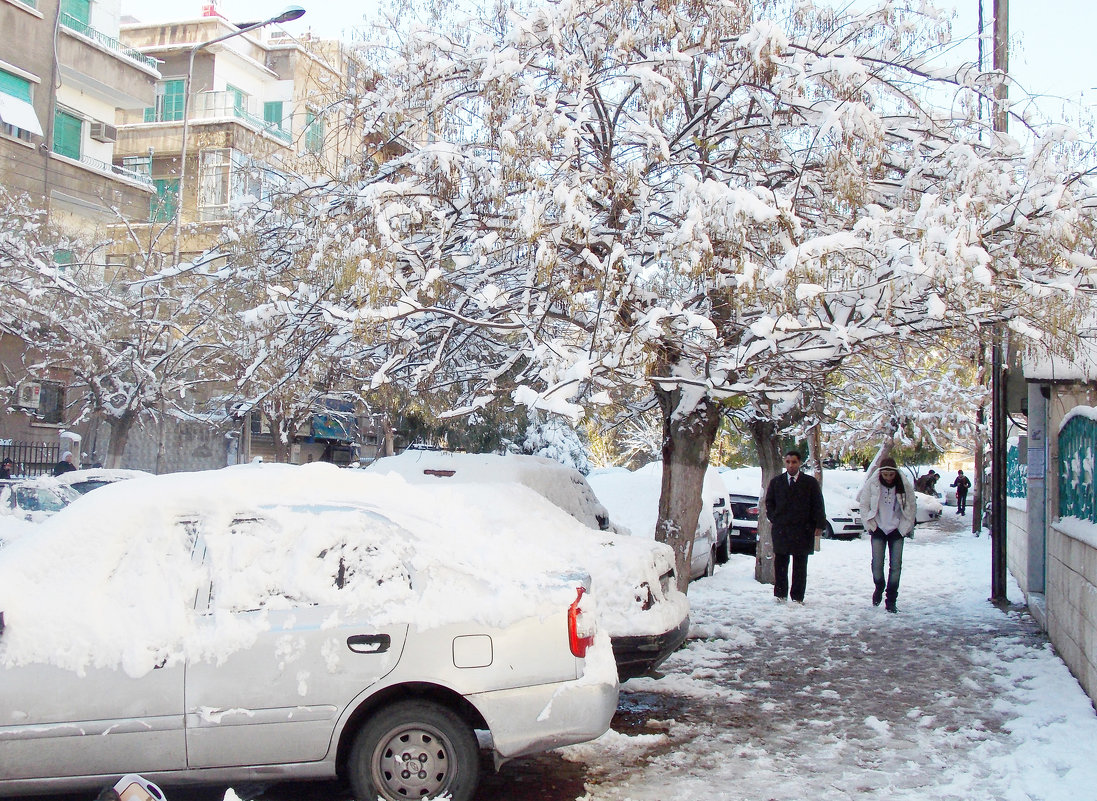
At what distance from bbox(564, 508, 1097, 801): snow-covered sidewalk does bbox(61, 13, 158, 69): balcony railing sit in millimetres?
23745

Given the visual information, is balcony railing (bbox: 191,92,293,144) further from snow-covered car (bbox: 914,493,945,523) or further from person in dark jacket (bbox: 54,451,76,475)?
snow-covered car (bbox: 914,493,945,523)

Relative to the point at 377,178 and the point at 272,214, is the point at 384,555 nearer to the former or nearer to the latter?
the point at 377,178

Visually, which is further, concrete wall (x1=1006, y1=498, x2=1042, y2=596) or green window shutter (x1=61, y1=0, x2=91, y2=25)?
green window shutter (x1=61, y1=0, x2=91, y2=25)

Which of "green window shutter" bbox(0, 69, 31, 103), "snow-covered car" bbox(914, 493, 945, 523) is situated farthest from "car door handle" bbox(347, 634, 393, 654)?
"snow-covered car" bbox(914, 493, 945, 523)

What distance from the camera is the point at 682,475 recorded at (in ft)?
31.6

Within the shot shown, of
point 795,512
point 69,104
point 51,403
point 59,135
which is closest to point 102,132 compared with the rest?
point 69,104

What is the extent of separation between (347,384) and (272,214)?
348 centimetres

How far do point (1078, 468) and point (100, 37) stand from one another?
89.8 feet

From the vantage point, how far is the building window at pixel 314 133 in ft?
29.9

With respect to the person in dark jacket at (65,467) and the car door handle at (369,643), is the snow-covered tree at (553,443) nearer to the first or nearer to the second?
the person in dark jacket at (65,467)

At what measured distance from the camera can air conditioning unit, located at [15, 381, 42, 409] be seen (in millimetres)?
24675

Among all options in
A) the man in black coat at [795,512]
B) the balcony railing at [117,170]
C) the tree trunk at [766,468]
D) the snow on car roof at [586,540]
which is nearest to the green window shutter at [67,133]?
the balcony railing at [117,170]

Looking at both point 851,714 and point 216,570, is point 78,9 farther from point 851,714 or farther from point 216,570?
point 851,714

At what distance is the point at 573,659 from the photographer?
5012mm
